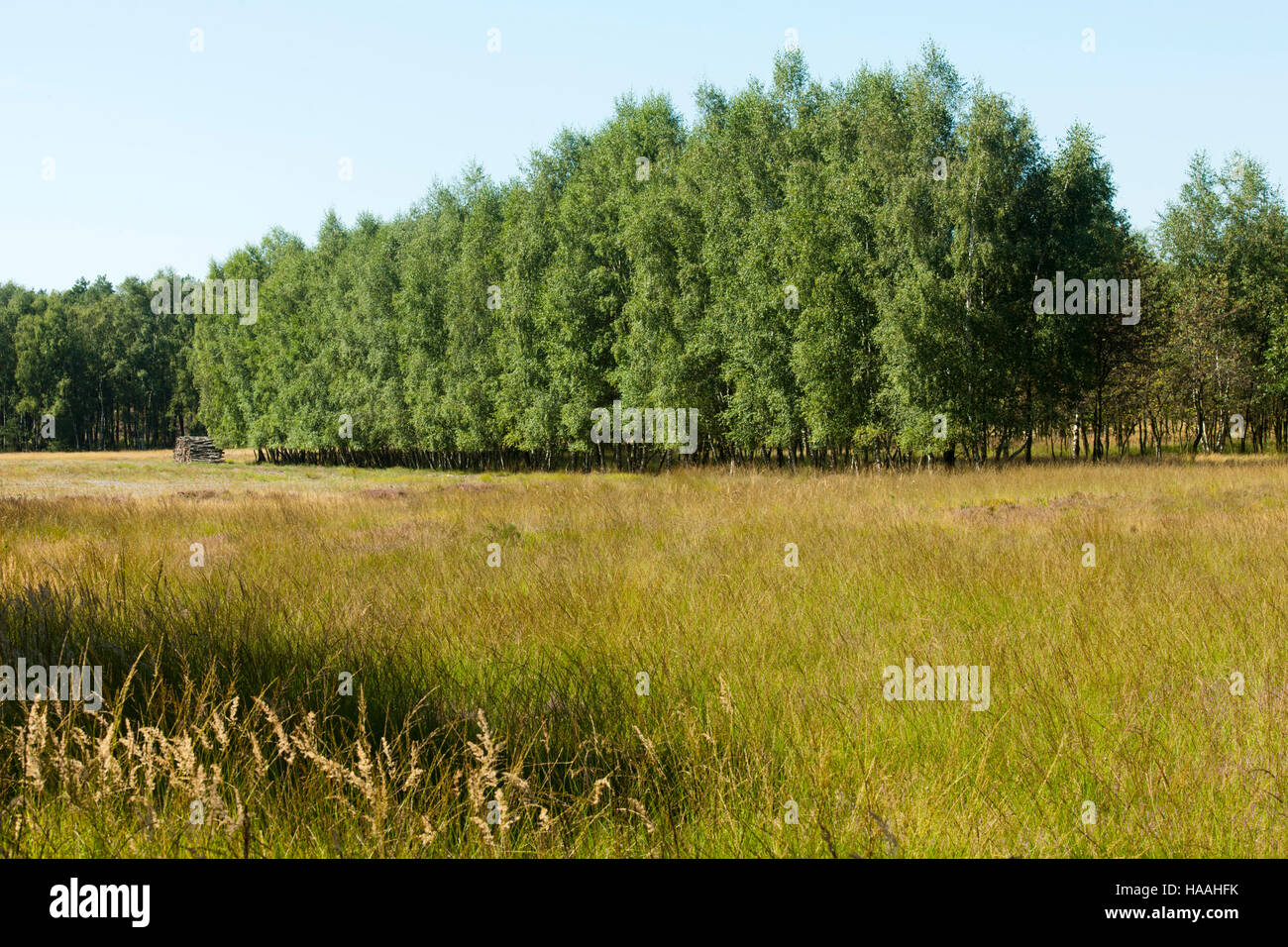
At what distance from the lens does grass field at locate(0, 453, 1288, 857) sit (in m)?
2.85

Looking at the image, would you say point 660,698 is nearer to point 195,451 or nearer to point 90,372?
point 195,451

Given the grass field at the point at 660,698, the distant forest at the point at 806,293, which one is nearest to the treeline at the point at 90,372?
the distant forest at the point at 806,293

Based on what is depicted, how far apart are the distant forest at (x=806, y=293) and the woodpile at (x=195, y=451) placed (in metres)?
6.68

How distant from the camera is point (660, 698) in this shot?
421 centimetres

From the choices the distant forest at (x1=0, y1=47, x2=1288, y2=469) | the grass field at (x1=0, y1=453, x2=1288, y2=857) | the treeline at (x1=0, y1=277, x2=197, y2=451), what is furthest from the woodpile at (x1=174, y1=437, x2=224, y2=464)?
the grass field at (x1=0, y1=453, x2=1288, y2=857)

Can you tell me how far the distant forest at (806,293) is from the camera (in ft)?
91.4

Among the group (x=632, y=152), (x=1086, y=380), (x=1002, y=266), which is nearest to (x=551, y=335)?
(x=632, y=152)

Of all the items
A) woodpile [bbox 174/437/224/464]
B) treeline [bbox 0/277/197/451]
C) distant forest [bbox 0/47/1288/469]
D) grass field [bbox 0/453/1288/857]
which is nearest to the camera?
grass field [bbox 0/453/1288/857]

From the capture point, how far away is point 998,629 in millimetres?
5324

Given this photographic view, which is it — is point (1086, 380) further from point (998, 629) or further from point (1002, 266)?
point (998, 629)

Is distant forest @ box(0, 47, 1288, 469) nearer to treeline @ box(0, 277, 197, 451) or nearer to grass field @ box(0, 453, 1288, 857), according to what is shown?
grass field @ box(0, 453, 1288, 857)

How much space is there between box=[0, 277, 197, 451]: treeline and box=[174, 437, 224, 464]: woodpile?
3257 centimetres

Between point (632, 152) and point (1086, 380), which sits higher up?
point (632, 152)
